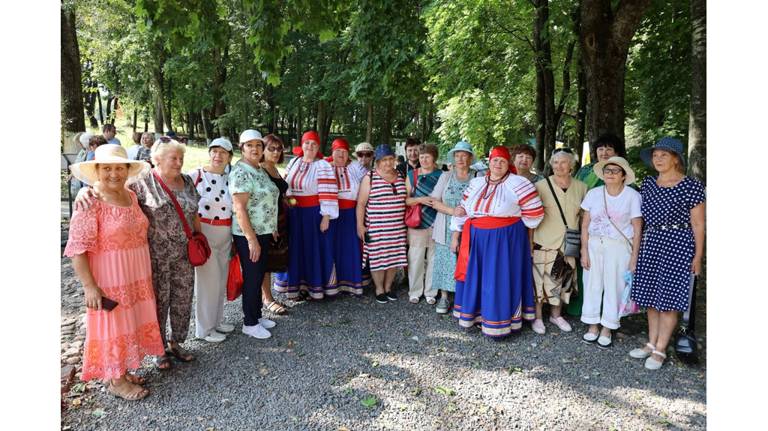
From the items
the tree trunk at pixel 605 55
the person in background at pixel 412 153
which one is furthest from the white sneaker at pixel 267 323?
the tree trunk at pixel 605 55

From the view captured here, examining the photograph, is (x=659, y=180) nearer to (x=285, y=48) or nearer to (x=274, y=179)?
(x=274, y=179)

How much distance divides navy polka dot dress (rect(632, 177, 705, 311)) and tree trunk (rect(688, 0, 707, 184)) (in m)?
2.19

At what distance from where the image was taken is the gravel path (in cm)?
330

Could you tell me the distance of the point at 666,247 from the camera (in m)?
3.95

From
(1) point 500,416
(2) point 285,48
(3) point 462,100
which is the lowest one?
(1) point 500,416

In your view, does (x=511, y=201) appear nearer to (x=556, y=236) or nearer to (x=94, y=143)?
(x=556, y=236)

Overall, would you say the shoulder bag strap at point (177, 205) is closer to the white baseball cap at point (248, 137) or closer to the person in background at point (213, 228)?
the person in background at point (213, 228)

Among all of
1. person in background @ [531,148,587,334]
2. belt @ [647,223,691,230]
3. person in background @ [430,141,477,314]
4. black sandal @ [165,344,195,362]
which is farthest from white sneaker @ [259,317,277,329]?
belt @ [647,223,691,230]

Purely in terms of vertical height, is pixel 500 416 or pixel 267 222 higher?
pixel 267 222

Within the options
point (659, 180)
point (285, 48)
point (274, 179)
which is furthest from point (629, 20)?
point (274, 179)

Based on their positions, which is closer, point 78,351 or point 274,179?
point 78,351

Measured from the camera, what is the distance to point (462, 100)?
13961 millimetres

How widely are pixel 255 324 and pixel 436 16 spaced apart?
37.7 feet

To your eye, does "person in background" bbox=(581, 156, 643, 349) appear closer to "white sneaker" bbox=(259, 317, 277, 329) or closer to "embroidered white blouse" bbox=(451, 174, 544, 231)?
"embroidered white blouse" bbox=(451, 174, 544, 231)
